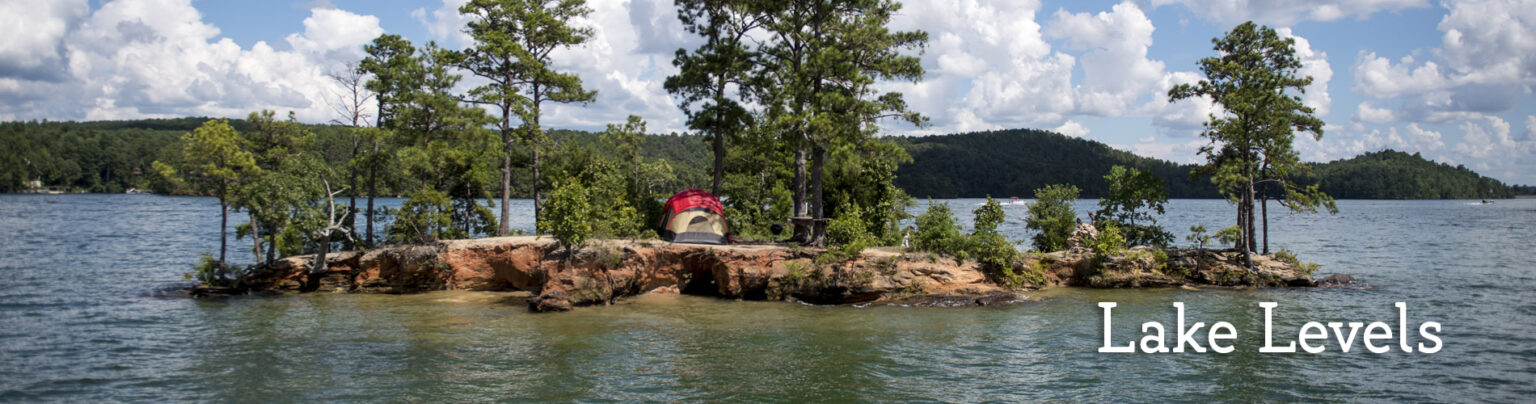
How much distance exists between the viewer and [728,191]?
118 feet

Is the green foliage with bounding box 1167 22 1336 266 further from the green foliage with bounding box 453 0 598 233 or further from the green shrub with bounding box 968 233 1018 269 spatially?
the green foliage with bounding box 453 0 598 233

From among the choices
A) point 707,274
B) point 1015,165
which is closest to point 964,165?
point 1015,165

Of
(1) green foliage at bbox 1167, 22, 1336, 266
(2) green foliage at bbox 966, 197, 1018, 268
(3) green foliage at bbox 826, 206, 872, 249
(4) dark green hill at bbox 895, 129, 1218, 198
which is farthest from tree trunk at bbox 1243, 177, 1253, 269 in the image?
(4) dark green hill at bbox 895, 129, 1218, 198

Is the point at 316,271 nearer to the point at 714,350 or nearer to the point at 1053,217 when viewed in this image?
the point at 714,350

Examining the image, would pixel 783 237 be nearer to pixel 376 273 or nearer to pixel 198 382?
pixel 376 273

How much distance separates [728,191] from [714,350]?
1807 cm

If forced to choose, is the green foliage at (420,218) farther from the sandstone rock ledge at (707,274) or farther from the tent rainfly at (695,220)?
the tent rainfly at (695,220)

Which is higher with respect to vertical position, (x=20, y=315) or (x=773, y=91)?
(x=773, y=91)

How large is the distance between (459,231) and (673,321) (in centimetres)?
1456

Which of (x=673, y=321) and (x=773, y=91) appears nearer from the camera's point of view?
(x=673, y=321)

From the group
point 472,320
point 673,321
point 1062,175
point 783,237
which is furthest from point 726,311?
point 1062,175

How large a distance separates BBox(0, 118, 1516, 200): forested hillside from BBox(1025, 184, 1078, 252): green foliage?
73956 mm

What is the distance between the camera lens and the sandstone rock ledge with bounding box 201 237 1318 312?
25.3 m

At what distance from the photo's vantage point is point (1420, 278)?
3278 centimetres
